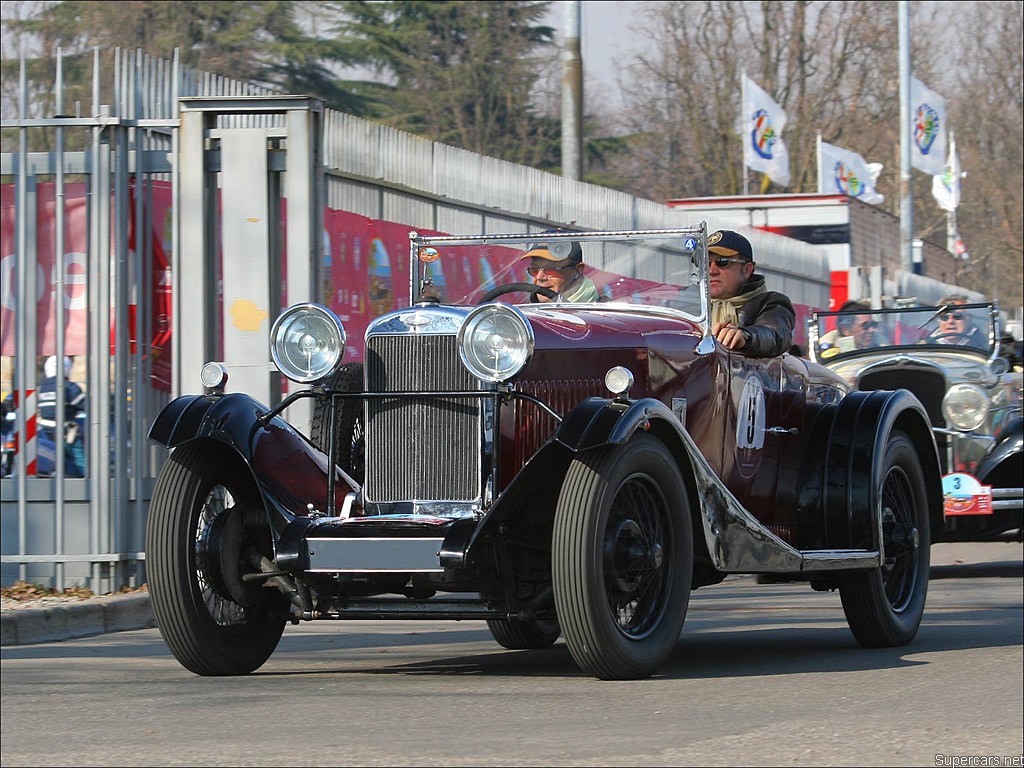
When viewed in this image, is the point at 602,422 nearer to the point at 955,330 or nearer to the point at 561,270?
the point at 561,270

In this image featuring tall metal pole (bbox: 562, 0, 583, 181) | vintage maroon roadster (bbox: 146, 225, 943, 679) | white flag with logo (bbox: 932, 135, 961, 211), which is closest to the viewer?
vintage maroon roadster (bbox: 146, 225, 943, 679)

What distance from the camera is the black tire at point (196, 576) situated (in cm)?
590

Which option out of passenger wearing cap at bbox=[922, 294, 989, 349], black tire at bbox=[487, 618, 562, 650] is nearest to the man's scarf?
black tire at bbox=[487, 618, 562, 650]

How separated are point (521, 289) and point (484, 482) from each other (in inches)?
59.4

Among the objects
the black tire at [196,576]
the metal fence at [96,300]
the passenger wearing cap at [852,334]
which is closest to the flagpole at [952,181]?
the passenger wearing cap at [852,334]

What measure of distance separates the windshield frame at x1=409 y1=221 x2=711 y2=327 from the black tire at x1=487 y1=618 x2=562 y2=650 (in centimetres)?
148

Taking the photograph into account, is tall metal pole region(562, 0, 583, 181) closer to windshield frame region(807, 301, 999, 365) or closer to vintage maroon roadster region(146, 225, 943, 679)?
windshield frame region(807, 301, 999, 365)

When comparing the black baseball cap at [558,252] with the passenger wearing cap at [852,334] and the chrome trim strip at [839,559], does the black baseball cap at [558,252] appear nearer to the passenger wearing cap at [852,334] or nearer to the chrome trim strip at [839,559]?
the chrome trim strip at [839,559]

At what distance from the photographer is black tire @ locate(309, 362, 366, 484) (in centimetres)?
616

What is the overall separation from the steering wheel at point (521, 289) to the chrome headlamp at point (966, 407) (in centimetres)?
524

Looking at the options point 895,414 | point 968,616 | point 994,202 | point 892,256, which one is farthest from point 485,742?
point 994,202

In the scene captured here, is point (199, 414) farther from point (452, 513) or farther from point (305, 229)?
point (305, 229)

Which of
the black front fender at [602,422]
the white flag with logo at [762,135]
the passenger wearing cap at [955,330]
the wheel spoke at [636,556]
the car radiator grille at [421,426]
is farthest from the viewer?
the white flag with logo at [762,135]

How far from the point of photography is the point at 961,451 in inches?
448
